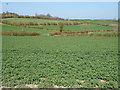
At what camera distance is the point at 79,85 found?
3.21 meters

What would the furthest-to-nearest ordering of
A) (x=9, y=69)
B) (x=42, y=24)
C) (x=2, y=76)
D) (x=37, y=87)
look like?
(x=42, y=24)
(x=9, y=69)
(x=2, y=76)
(x=37, y=87)

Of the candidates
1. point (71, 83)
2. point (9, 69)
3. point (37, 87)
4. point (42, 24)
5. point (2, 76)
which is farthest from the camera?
point (42, 24)

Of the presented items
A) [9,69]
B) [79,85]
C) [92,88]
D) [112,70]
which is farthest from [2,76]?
[112,70]

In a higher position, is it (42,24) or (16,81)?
(42,24)

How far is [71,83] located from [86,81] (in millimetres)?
418

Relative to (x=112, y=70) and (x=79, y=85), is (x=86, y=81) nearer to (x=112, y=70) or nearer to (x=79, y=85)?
(x=79, y=85)

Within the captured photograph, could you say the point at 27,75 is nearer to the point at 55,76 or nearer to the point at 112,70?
the point at 55,76

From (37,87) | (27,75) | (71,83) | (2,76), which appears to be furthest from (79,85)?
(2,76)

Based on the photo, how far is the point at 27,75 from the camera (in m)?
3.66

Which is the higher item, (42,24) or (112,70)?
(42,24)

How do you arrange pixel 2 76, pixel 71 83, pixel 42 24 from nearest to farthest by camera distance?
pixel 71 83 → pixel 2 76 → pixel 42 24

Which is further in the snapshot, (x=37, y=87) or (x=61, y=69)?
(x=61, y=69)

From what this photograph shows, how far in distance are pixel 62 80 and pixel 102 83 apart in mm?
1009


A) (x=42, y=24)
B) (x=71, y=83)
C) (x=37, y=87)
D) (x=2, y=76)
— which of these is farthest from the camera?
(x=42, y=24)
